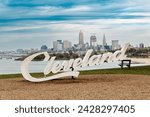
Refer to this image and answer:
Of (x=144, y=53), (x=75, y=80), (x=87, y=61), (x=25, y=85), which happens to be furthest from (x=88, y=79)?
(x=144, y=53)

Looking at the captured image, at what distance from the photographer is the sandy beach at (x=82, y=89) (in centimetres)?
1537

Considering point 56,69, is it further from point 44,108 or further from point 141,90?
point 44,108

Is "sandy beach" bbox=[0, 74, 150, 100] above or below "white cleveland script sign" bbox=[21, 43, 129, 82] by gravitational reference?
below

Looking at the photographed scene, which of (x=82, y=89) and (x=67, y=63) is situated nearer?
(x=82, y=89)

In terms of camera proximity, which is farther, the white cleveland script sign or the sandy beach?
the white cleveland script sign

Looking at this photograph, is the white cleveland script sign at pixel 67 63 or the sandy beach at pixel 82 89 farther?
the white cleveland script sign at pixel 67 63

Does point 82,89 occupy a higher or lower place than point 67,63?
lower

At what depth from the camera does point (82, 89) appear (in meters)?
17.2

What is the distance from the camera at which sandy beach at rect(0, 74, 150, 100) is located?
15367mm

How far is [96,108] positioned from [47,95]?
4.24 meters

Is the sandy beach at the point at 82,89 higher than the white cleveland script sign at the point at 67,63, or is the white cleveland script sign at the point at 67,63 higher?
the white cleveland script sign at the point at 67,63

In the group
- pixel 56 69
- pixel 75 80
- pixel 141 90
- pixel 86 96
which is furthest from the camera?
pixel 75 80

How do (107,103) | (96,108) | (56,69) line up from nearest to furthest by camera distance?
(96,108), (107,103), (56,69)

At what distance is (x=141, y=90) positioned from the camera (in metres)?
16.7
